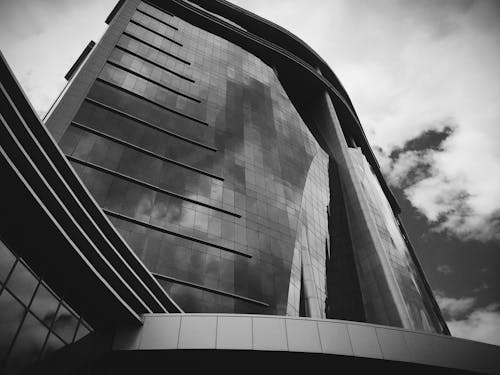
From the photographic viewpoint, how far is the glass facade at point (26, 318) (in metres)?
10.8

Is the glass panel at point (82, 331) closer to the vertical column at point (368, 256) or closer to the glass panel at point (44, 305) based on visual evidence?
the glass panel at point (44, 305)

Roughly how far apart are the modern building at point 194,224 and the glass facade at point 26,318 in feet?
0.17

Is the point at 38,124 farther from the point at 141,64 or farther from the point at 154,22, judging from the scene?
the point at 154,22

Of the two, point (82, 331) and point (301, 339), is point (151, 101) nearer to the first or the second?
point (82, 331)

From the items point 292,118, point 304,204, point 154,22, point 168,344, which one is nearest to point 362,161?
point 292,118

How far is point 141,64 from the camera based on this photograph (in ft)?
108

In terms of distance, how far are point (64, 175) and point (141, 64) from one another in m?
23.4

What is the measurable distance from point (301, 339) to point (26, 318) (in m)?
9.52

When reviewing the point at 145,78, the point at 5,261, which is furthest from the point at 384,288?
the point at 145,78

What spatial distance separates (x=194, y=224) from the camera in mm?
25000

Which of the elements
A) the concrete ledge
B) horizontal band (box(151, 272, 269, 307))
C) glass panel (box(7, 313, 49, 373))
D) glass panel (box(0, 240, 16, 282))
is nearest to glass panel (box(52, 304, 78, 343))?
glass panel (box(7, 313, 49, 373))

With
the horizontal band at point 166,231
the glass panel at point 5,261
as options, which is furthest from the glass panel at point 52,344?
the horizontal band at point 166,231

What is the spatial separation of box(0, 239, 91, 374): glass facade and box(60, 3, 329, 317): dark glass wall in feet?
27.1

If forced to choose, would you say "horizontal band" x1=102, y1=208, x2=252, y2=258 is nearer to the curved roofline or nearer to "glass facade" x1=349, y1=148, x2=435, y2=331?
"glass facade" x1=349, y1=148, x2=435, y2=331
